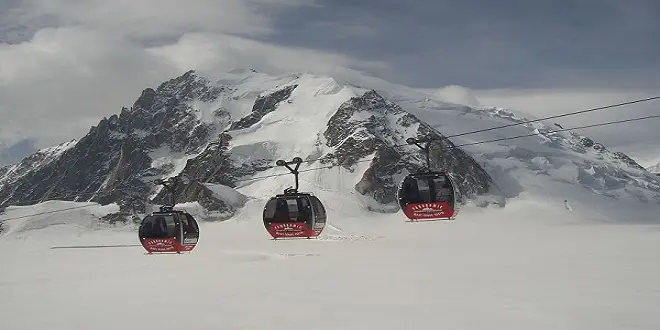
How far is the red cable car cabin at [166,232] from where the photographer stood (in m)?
36.0

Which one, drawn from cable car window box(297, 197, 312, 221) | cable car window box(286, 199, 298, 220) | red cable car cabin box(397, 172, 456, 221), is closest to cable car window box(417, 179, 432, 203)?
red cable car cabin box(397, 172, 456, 221)

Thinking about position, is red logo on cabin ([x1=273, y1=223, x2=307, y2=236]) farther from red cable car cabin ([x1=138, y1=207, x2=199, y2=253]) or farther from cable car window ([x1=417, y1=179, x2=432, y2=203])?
cable car window ([x1=417, y1=179, x2=432, y2=203])

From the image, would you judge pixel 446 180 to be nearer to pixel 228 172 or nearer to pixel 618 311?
pixel 618 311

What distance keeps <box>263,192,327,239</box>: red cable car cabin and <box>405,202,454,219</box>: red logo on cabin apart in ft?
15.9

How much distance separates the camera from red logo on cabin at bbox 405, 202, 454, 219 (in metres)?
31.7

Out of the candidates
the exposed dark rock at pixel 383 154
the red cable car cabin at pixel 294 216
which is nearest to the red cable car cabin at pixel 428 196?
the red cable car cabin at pixel 294 216

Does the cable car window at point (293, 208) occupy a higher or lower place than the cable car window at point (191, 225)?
higher

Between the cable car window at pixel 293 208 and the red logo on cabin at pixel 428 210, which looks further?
the cable car window at pixel 293 208

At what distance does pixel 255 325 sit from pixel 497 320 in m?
5.88

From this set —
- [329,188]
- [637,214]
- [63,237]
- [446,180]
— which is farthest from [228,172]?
[446,180]

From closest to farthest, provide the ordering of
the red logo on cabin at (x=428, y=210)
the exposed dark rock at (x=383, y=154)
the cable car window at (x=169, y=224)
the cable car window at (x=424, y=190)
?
the cable car window at (x=424, y=190) → the red logo on cabin at (x=428, y=210) → the cable car window at (x=169, y=224) → the exposed dark rock at (x=383, y=154)

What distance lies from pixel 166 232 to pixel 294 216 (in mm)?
8076

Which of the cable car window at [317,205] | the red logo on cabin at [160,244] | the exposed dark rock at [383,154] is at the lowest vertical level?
the red logo on cabin at [160,244]

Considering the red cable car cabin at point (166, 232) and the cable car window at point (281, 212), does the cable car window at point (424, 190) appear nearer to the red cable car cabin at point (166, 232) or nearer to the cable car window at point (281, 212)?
the cable car window at point (281, 212)
